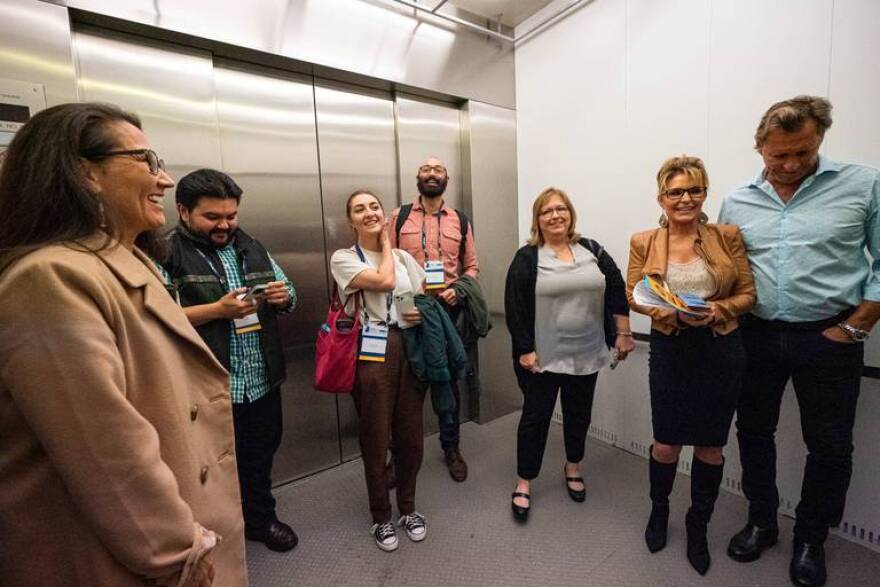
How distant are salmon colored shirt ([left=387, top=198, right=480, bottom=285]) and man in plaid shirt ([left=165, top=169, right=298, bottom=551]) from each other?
847 mm

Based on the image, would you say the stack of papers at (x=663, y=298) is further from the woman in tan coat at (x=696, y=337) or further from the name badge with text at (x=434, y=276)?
the name badge with text at (x=434, y=276)

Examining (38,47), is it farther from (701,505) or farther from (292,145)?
(701,505)

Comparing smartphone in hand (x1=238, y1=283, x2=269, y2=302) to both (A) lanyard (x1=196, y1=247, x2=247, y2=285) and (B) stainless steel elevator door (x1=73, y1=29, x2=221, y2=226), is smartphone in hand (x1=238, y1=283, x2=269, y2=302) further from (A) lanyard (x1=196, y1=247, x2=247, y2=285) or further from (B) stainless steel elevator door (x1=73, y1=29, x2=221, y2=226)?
(B) stainless steel elevator door (x1=73, y1=29, x2=221, y2=226)

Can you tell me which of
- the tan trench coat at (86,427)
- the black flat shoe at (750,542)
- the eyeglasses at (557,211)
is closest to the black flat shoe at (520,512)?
the black flat shoe at (750,542)

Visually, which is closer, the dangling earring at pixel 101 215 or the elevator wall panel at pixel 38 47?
the dangling earring at pixel 101 215

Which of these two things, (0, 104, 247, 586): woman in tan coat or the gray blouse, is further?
the gray blouse

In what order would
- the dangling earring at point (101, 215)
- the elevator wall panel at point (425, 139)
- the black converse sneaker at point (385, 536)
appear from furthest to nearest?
the elevator wall panel at point (425, 139) < the black converse sneaker at point (385, 536) < the dangling earring at point (101, 215)

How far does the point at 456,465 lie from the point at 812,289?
6.77ft

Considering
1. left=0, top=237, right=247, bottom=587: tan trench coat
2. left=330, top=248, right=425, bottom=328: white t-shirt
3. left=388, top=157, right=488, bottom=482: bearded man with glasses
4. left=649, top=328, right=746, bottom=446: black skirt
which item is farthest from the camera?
left=388, top=157, right=488, bottom=482: bearded man with glasses

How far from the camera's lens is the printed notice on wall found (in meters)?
1.68

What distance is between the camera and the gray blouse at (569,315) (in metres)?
2.17

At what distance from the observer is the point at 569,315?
2.18m

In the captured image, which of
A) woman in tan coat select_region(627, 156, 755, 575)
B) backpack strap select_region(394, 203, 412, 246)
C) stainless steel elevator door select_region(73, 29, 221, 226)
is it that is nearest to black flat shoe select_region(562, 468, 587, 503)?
woman in tan coat select_region(627, 156, 755, 575)

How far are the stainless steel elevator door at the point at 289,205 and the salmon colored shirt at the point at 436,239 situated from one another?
565mm
